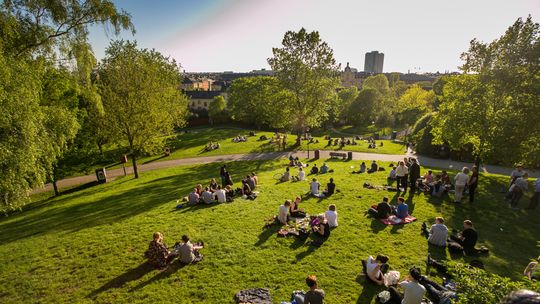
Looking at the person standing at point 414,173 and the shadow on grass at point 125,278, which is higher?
the person standing at point 414,173

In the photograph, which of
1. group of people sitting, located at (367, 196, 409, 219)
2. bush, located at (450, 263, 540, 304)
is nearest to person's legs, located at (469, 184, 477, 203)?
group of people sitting, located at (367, 196, 409, 219)

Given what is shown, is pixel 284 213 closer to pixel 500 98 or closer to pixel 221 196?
pixel 221 196

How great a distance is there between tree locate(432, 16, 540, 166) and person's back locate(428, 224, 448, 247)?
10.2m

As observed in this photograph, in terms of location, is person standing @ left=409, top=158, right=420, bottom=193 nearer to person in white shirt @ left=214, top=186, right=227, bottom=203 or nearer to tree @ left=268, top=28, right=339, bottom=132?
person in white shirt @ left=214, top=186, right=227, bottom=203

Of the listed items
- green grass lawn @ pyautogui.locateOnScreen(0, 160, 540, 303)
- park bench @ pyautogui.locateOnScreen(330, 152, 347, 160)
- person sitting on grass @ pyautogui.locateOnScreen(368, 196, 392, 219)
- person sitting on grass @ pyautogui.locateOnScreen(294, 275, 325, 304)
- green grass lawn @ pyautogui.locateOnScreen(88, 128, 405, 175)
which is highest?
person sitting on grass @ pyautogui.locateOnScreen(294, 275, 325, 304)

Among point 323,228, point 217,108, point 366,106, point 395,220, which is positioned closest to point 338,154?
point 395,220

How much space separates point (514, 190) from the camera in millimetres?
16750

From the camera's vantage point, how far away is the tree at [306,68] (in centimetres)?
3912

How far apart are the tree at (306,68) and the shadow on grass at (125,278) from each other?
3348 centimetres

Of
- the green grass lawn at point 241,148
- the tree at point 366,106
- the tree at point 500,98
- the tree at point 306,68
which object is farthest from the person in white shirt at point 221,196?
the tree at point 366,106

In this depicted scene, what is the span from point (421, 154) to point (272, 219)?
27837 mm

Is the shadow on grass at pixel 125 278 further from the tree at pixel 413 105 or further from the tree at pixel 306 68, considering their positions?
the tree at pixel 413 105

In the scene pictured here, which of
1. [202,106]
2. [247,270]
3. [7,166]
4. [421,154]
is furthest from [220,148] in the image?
[202,106]

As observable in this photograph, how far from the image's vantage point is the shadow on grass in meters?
9.99
